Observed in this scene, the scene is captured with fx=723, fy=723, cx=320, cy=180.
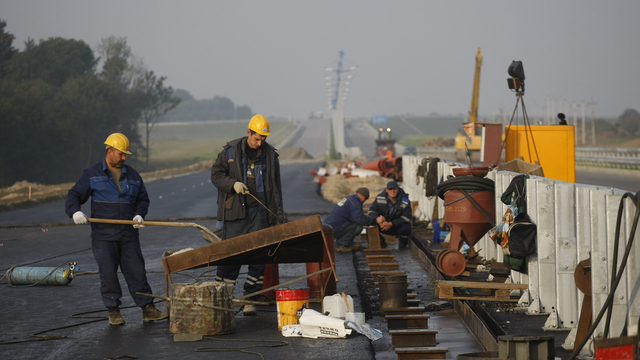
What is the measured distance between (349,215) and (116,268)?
631 cm

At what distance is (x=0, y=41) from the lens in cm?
5616

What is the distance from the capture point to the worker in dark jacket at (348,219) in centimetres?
1331

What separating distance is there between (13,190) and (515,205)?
32287 millimetres

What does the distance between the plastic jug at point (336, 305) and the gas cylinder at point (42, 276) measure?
187 inches

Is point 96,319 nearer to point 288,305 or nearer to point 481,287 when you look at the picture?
point 288,305

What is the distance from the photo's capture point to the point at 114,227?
25.7 ft

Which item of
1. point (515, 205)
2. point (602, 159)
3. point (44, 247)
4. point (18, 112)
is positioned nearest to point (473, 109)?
point (602, 159)

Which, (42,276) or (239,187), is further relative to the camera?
(42,276)

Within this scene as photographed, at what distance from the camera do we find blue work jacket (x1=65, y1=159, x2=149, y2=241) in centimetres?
782

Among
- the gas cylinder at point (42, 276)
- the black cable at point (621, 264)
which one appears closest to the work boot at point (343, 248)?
the gas cylinder at point (42, 276)

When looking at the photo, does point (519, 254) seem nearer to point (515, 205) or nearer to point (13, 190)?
point (515, 205)

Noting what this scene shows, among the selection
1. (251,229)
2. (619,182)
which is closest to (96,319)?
(251,229)

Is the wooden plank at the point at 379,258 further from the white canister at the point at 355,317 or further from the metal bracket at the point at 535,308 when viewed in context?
the white canister at the point at 355,317

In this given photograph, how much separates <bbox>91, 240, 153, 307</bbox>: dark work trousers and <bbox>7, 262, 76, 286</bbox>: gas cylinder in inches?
115
